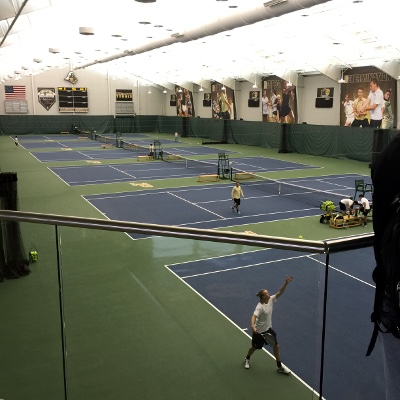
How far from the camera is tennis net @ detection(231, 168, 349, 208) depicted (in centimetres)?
2253

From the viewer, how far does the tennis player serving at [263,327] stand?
6410 mm

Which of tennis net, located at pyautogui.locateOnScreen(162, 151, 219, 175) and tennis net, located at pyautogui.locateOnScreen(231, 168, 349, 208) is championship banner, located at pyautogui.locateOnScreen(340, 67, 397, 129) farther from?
tennis net, located at pyautogui.locateOnScreen(231, 168, 349, 208)

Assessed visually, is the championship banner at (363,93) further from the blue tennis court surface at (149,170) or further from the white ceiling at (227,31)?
the blue tennis court surface at (149,170)

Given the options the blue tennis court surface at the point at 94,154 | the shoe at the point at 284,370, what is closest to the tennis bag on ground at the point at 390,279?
the shoe at the point at 284,370

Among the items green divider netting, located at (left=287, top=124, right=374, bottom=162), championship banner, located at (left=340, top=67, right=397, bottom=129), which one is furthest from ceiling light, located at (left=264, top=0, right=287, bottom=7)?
green divider netting, located at (left=287, top=124, right=374, bottom=162)

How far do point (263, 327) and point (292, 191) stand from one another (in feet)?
62.4

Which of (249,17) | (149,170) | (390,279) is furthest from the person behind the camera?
(149,170)

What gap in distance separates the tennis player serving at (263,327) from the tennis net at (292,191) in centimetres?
1496

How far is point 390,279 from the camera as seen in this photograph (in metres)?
2.20

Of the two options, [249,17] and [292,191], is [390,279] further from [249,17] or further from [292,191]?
[292,191]

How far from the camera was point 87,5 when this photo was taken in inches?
954

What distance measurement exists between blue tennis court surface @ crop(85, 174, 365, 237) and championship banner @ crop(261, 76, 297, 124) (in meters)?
20.2

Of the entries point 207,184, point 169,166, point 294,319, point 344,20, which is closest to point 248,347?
point 294,319

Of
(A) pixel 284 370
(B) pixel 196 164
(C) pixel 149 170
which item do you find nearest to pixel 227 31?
(B) pixel 196 164
